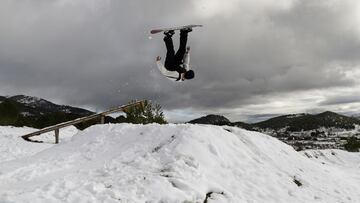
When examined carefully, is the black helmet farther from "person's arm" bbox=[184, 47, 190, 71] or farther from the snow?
the snow

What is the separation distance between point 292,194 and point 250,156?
288 centimetres

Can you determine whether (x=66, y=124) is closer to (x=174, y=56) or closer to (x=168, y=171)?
(x=174, y=56)

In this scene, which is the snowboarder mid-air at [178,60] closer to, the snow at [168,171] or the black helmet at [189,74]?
the black helmet at [189,74]

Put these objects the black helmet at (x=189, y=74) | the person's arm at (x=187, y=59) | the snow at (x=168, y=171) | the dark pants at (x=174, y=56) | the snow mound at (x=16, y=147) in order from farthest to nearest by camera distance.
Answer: the snow mound at (x=16, y=147) < the black helmet at (x=189, y=74) < the person's arm at (x=187, y=59) < the dark pants at (x=174, y=56) < the snow at (x=168, y=171)

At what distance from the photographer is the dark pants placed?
1623 centimetres

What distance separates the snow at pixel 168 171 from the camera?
10.6 m

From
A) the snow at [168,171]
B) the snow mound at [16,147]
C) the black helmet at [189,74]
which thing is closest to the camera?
the snow at [168,171]

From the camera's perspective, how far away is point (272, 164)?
16.3 metres

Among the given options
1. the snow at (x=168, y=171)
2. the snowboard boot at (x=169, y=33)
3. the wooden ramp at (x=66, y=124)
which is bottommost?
the snow at (x=168, y=171)

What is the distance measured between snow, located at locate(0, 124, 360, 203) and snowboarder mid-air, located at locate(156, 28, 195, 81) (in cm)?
230

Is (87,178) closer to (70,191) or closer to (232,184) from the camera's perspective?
(70,191)

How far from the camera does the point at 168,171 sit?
12.4 m

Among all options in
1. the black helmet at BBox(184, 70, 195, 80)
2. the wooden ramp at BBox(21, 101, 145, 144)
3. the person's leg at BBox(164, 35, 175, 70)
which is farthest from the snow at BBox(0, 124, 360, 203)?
the wooden ramp at BBox(21, 101, 145, 144)

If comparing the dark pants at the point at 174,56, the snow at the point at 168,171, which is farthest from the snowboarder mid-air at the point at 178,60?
the snow at the point at 168,171
